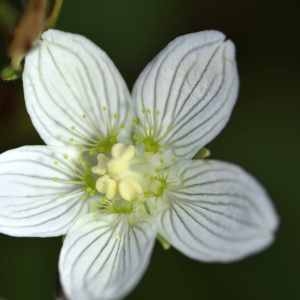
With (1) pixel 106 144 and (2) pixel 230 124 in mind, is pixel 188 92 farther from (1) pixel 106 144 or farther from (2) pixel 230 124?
(2) pixel 230 124

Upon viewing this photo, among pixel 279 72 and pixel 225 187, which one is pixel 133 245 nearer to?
Result: pixel 225 187

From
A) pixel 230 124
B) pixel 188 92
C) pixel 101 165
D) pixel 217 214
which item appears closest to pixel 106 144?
pixel 101 165

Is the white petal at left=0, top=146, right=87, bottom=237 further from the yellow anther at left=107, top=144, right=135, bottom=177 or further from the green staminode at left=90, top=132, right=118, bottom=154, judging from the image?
the yellow anther at left=107, top=144, right=135, bottom=177

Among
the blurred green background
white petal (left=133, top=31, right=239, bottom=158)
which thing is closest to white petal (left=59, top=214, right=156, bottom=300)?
white petal (left=133, top=31, right=239, bottom=158)

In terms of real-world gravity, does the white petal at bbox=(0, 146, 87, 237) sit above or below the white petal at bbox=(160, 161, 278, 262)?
below

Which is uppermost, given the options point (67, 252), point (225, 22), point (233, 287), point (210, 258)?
point (225, 22)

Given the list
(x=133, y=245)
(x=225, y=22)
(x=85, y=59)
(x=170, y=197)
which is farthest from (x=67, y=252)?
(x=225, y=22)
